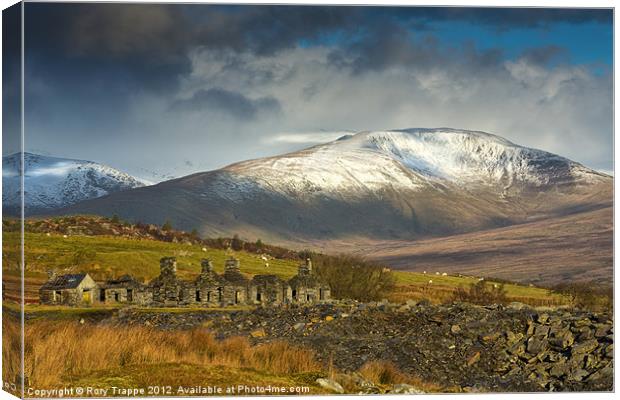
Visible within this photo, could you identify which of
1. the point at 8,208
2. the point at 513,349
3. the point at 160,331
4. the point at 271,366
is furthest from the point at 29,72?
the point at 513,349

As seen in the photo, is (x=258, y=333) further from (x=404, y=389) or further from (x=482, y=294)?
(x=482, y=294)

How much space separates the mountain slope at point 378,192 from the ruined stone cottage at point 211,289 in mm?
2002

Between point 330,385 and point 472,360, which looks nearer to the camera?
point 330,385

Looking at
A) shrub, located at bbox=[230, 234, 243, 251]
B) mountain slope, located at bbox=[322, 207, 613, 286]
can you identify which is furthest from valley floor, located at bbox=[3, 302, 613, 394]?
shrub, located at bbox=[230, 234, 243, 251]

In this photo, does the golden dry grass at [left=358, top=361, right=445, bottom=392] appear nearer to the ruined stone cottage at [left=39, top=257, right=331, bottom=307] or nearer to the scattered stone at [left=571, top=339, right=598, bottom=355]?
the scattered stone at [left=571, top=339, right=598, bottom=355]

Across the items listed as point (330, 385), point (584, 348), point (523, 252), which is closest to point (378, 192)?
point (523, 252)

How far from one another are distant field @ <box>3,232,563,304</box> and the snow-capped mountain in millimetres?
602

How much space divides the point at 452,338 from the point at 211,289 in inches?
169

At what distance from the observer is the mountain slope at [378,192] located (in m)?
20.8

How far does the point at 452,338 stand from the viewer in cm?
1844

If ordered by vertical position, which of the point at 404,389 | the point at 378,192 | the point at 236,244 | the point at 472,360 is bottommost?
the point at 404,389

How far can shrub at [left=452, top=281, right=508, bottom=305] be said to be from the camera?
20703mm

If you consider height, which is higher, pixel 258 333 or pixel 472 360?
pixel 258 333

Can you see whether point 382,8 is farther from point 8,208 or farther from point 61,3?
point 8,208
